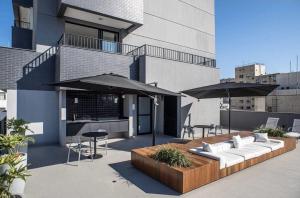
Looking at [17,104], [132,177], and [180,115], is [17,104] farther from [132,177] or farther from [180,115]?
[180,115]

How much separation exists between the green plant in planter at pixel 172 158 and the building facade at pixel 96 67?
4615 millimetres

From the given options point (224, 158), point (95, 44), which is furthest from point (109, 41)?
point (224, 158)

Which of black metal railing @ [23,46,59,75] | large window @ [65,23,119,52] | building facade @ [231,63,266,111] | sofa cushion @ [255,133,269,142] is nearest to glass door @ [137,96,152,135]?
large window @ [65,23,119,52]

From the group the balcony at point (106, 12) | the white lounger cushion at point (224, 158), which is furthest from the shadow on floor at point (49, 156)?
the balcony at point (106, 12)

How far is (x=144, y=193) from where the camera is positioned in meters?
4.28

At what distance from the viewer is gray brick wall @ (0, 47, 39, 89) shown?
787 cm

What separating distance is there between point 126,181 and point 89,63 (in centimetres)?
579

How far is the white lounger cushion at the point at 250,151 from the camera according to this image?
580 centimetres

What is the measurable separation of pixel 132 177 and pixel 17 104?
612cm

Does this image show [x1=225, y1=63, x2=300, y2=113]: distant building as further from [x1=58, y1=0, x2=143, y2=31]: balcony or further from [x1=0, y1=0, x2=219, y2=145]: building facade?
[x1=58, y1=0, x2=143, y2=31]: balcony

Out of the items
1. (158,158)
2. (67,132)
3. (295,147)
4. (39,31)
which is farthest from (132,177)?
(39,31)

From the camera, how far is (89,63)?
8844 millimetres

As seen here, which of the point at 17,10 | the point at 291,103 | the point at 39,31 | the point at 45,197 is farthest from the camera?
the point at 291,103

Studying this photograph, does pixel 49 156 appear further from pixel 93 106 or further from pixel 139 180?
pixel 139 180
